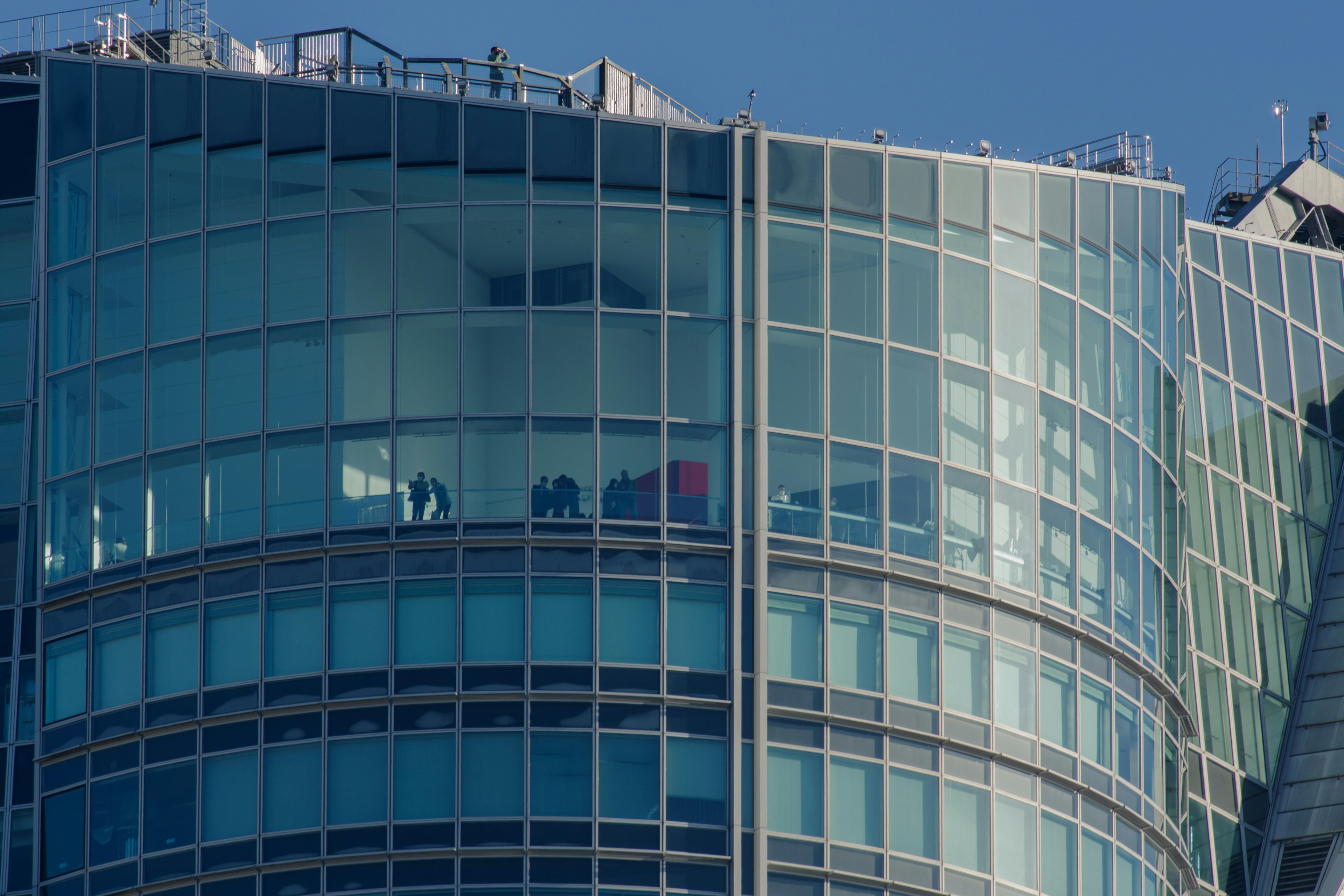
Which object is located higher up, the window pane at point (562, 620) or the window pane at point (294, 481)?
the window pane at point (294, 481)

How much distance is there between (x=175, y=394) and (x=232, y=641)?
222 inches

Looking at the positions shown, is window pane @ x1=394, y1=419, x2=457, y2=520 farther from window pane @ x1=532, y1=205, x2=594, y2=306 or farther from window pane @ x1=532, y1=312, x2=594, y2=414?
window pane @ x1=532, y1=205, x2=594, y2=306

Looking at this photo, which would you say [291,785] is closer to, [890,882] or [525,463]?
[525,463]

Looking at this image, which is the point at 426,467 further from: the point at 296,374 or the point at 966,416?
the point at 966,416

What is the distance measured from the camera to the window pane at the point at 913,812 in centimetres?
4719

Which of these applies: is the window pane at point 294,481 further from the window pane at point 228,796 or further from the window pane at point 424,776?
the window pane at point 424,776

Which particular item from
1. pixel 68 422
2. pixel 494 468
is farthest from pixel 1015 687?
pixel 68 422

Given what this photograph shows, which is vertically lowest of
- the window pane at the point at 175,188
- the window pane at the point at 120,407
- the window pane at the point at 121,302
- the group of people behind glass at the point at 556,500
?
the group of people behind glass at the point at 556,500

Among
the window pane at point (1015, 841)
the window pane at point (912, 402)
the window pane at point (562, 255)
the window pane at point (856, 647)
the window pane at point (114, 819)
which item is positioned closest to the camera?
the window pane at point (114, 819)

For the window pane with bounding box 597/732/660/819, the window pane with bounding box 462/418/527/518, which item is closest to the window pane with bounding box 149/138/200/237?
the window pane with bounding box 462/418/527/518

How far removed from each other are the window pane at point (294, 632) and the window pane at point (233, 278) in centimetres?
612

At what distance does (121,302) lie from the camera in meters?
50.2

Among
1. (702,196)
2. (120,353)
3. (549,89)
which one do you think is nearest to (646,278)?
(702,196)

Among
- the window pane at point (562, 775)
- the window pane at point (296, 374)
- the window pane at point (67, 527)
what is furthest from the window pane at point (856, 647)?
the window pane at point (67, 527)
